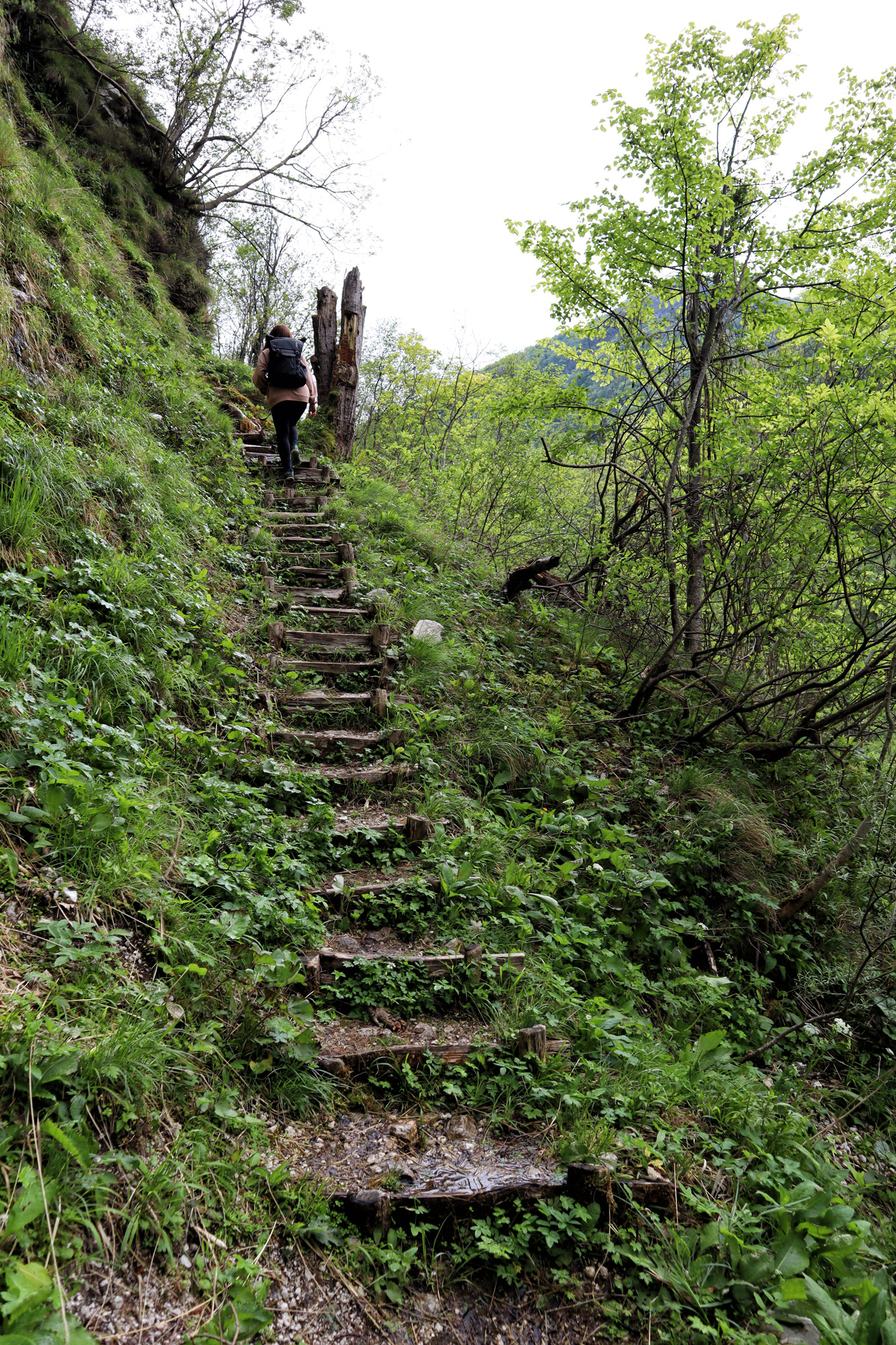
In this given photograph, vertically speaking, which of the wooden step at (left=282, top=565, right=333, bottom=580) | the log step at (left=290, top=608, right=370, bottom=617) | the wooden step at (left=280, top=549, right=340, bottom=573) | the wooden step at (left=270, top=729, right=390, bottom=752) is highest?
the wooden step at (left=280, top=549, right=340, bottom=573)

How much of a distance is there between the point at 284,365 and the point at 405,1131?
9.17m

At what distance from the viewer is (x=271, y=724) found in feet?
15.2

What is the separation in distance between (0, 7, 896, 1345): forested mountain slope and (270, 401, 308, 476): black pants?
260cm

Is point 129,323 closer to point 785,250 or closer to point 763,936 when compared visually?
point 785,250

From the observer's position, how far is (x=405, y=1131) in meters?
2.59

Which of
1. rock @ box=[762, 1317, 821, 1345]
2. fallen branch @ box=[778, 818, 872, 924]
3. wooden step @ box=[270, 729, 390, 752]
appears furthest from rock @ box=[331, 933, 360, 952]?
fallen branch @ box=[778, 818, 872, 924]

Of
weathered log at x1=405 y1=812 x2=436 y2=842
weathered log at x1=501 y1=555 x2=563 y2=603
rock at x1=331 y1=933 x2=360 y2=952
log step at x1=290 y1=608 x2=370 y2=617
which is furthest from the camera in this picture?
weathered log at x1=501 y1=555 x2=563 y2=603

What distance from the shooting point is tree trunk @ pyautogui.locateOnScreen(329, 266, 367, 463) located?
12.0m

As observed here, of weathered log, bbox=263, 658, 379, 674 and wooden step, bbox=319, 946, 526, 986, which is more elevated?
weathered log, bbox=263, 658, 379, 674

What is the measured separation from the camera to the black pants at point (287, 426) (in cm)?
930

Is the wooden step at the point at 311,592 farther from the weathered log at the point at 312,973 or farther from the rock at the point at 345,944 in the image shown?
the weathered log at the point at 312,973

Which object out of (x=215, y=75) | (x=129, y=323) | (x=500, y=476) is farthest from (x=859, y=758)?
(x=215, y=75)

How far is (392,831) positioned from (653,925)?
6.45 feet

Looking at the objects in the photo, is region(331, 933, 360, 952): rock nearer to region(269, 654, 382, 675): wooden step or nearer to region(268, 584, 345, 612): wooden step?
region(269, 654, 382, 675): wooden step
